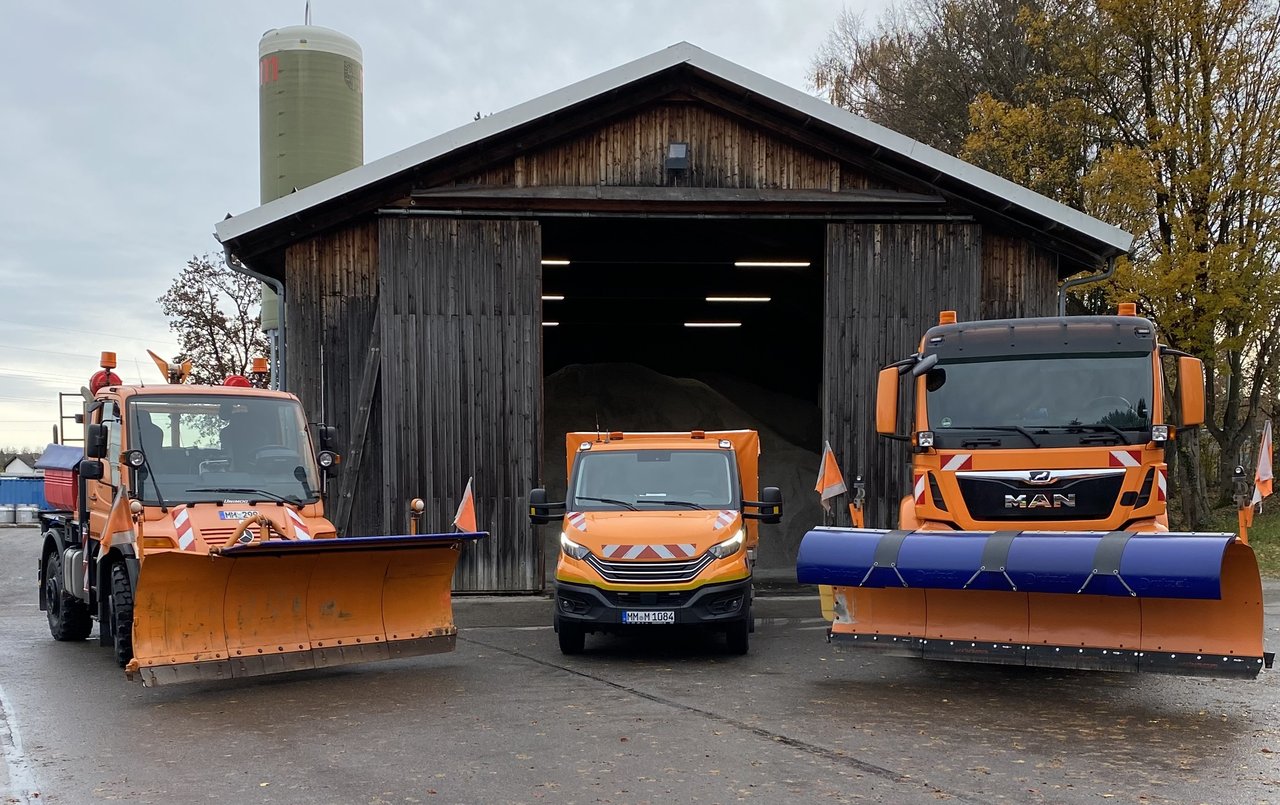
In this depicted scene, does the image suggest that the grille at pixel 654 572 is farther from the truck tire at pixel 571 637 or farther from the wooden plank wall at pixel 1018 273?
the wooden plank wall at pixel 1018 273

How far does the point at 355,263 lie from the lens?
52.2 feet

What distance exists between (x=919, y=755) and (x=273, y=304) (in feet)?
81.4

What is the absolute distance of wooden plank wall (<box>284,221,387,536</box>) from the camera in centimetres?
1576

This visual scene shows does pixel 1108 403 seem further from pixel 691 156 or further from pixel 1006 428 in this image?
pixel 691 156

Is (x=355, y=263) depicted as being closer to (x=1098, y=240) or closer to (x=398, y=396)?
(x=398, y=396)

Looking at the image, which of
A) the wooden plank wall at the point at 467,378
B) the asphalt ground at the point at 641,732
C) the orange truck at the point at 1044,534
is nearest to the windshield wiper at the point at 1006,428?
the orange truck at the point at 1044,534

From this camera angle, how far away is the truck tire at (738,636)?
1106 cm

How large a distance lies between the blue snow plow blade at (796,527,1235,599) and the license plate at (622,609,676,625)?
1687mm

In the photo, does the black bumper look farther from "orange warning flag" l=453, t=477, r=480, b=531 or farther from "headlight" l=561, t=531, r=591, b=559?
"orange warning flag" l=453, t=477, r=480, b=531

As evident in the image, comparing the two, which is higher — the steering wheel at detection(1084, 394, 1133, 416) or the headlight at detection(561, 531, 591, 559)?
the steering wheel at detection(1084, 394, 1133, 416)

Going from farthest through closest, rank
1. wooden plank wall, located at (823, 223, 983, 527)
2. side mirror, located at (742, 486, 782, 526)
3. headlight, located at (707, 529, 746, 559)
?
1. wooden plank wall, located at (823, 223, 983, 527)
2. side mirror, located at (742, 486, 782, 526)
3. headlight, located at (707, 529, 746, 559)

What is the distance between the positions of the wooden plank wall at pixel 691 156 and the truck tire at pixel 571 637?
6791mm

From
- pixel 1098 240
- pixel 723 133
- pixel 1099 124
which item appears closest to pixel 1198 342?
pixel 1099 124

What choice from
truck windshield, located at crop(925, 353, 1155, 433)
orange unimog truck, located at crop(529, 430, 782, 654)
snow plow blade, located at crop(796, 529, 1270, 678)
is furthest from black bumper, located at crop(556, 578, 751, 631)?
truck windshield, located at crop(925, 353, 1155, 433)
